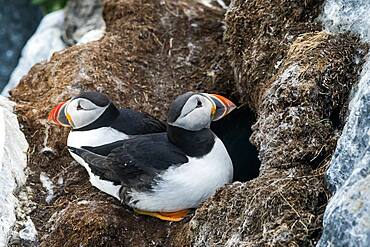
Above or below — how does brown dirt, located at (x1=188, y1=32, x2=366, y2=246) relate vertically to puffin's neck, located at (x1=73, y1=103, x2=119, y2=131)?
above

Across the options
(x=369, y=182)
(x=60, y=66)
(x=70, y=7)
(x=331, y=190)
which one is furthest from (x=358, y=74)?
(x=70, y=7)

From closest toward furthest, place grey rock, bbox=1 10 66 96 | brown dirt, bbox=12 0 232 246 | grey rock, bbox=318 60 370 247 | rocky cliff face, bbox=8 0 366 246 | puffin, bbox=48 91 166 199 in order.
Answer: grey rock, bbox=318 60 370 247, rocky cliff face, bbox=8 0 366 246, puffin, bbox=48 91 166 199, brown dirt, bbox=12 0 232 246, grey rock, bbox=1 10 66 96

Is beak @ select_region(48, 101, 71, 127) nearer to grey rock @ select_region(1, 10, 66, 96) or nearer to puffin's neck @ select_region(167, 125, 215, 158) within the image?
puffin's neck @ select_region(167, 125, 215, 158)

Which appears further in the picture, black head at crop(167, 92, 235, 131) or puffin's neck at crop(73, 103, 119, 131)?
puffin's neck at crop(73, 103, 119, 131)

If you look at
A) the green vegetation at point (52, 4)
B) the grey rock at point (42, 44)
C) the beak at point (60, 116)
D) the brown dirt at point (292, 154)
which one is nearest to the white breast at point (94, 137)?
the beak at point (60, 116)

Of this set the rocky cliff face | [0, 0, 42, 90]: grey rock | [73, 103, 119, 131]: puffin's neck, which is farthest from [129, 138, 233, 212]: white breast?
[0, 0, 42, 90]: grey rock

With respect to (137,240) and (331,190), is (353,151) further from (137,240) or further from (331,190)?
(137,240)

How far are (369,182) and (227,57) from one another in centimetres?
382

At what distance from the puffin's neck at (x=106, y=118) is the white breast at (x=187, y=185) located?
3.08ft

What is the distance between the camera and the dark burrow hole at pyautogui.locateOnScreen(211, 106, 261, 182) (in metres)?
7.22

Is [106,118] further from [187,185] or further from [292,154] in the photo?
[292,154]

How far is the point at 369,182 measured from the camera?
4453 mm

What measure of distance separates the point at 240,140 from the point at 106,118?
4.34 ft

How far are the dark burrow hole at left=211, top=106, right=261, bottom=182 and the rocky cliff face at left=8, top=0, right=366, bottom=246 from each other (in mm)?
195
